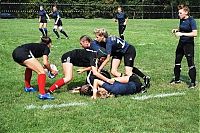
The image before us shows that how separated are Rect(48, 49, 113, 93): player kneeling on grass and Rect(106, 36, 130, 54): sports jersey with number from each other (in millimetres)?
225

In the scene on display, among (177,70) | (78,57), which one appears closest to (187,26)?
(177,70)

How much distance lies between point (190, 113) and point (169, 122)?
2.49 feet

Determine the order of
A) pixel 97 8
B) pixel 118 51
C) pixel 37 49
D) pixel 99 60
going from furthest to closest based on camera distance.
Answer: pixel 97 8 → pixel 118 51 → pixel 99 60 → pixel 37 49

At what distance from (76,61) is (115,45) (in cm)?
96

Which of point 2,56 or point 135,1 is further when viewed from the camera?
point 135,1

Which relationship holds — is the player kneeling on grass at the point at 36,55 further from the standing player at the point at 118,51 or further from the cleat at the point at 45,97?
the standing player at the point at 118,51

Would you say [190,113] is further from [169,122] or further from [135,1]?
[135,1]

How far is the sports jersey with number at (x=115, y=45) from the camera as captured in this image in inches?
351

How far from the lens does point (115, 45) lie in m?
9.30

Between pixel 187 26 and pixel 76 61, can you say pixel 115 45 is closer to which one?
pixel 76 61

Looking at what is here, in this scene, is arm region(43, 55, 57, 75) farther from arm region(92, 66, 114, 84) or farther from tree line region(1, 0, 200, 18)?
tree line region(1, 0, 200, 18)

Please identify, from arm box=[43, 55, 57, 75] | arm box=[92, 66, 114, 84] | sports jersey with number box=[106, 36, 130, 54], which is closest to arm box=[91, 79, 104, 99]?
arm box=[92, 66, 114, 84]

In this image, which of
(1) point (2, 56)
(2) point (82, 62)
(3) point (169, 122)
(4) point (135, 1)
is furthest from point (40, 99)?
(4) point (135, 1)

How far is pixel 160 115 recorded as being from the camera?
7023mm
